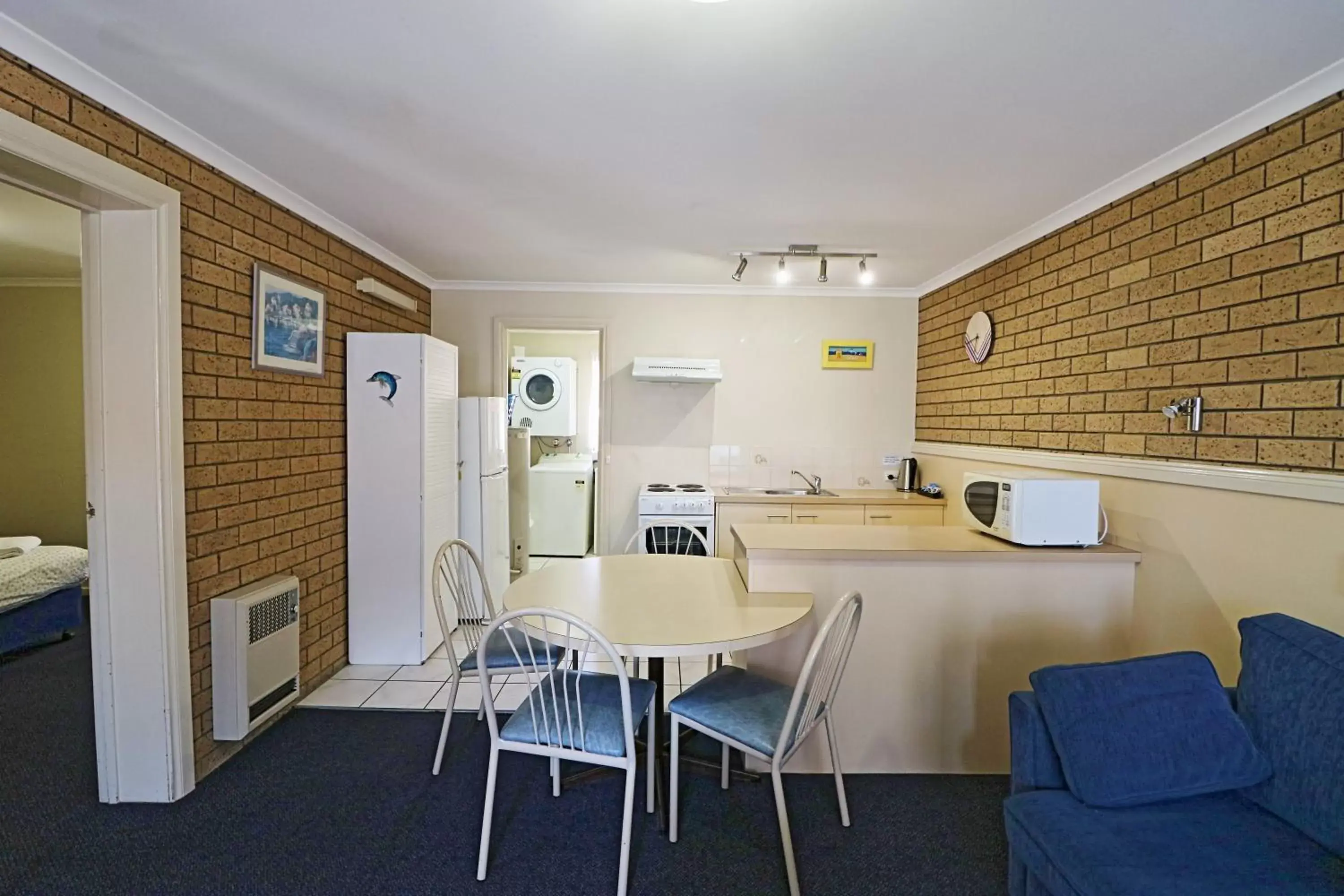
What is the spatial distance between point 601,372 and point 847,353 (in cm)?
181

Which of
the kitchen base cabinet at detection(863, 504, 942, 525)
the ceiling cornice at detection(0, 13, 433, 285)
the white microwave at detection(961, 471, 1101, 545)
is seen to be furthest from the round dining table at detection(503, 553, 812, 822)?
the ceiling cornice at detection(0, 13, 433, 285)

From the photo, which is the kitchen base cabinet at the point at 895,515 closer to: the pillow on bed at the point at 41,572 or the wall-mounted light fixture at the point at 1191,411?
the wall-mounted light fixture at the point at 1191,411

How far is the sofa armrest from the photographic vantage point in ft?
4.88

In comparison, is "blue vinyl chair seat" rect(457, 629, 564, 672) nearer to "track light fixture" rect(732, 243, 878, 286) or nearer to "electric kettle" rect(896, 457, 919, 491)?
"track light fixture" rect(732, 243, 878, 286)

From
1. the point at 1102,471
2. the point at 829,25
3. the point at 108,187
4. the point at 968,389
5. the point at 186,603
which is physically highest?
the point at 829,25

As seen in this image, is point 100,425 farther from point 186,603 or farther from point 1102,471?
point 1102,471

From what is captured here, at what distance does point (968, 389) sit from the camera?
352 cm

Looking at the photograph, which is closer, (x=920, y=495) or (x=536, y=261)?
(x=536, y=261)

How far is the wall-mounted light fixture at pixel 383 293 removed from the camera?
124 inches

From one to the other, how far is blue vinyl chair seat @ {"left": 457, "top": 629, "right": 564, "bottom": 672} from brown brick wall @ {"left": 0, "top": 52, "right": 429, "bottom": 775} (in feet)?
3.19

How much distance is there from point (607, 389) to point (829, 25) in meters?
3.00

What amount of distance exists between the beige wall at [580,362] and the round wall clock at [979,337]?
3.70m

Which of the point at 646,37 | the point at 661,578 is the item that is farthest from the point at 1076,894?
the point at 646,37

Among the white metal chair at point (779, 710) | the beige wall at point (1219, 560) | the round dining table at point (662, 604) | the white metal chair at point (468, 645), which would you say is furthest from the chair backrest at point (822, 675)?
the beige wall at point (1219, 560)
